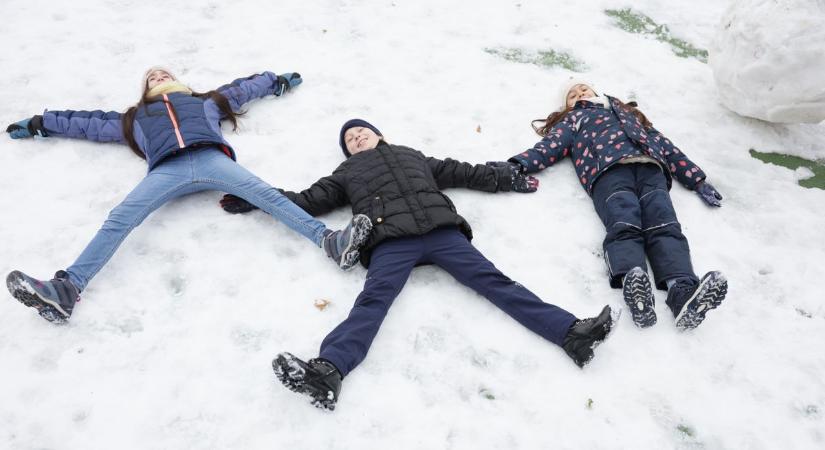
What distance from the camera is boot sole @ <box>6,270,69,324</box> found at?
3.07 meters

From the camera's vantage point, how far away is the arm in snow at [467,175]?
14.1 ft

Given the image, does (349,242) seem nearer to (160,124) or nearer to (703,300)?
(160,124)

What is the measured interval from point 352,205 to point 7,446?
235 cm

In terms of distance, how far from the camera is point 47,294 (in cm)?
314

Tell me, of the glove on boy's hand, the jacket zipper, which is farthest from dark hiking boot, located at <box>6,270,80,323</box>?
the glove on boy's hand

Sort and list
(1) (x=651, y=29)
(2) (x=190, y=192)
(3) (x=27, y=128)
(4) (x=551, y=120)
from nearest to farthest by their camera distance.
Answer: (2) (x=190, y=192), (3) (x=27, y=128), (4) (x=551, y=120), (1) (x=651, y=29)

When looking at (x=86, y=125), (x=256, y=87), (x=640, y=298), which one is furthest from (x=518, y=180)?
(x=86, y=125)

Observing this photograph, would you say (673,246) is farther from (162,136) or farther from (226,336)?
(162,136)

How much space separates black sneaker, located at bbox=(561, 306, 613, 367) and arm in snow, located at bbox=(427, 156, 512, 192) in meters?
1.52

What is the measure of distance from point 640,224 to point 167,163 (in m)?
3.47

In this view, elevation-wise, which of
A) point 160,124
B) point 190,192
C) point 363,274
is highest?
point 160,124

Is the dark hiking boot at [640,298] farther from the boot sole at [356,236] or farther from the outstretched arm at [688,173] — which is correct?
the boot sole at [356,236]

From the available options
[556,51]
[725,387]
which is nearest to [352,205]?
[725,387]

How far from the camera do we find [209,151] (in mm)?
4215
